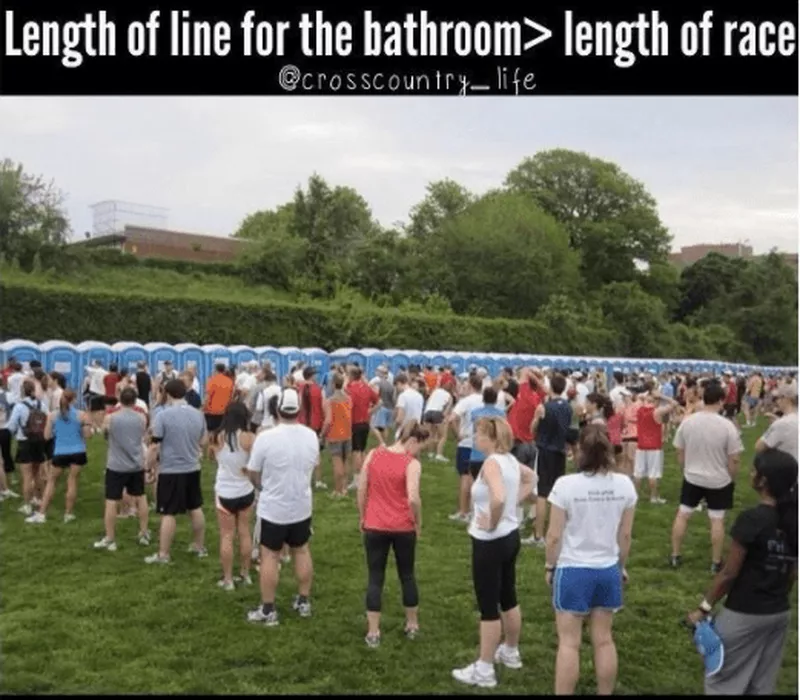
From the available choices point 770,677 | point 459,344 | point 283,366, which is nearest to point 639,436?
point 770,677

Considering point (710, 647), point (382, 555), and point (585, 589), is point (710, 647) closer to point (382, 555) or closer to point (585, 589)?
point (585, 589)

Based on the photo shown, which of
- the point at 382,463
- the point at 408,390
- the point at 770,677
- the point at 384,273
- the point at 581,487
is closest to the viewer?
the point at 770,677

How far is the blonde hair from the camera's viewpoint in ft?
17.8

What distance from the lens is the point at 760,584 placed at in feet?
13.8

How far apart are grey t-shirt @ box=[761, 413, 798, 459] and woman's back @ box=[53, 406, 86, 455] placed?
22.9ft

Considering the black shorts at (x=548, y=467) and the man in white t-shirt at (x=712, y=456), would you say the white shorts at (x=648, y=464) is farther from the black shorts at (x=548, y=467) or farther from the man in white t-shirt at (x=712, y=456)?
the man in white t-shirt at (x=712, y=456)

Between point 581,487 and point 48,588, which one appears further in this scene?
point 48,588

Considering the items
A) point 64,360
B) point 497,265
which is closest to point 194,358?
point 64,360

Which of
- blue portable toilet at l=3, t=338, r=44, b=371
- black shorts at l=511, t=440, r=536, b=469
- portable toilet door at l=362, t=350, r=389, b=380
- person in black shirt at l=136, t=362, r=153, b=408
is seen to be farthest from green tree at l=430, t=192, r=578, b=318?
black shorts at l=511, t=440, r=536, b=469

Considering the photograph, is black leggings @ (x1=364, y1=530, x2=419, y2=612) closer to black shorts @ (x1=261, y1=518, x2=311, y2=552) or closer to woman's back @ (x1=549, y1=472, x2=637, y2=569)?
black shorts @ (x1=261, y1=518, x2=311, y2=552)

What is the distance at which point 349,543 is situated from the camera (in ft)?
30.0

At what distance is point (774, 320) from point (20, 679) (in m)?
63.9

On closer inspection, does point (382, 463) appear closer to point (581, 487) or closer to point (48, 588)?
point (581, 487)

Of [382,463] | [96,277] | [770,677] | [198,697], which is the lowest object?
[198,697]
